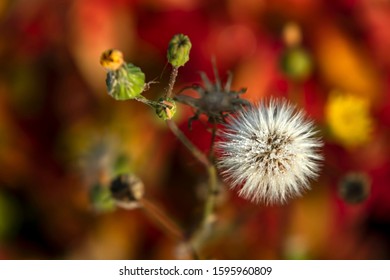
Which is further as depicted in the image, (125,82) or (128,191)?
(128,191)

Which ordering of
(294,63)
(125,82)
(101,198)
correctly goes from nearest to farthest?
(125,82)
(101,198)
(294,63)

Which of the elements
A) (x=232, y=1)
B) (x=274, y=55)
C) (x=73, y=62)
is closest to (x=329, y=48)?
(x=274, y=55)

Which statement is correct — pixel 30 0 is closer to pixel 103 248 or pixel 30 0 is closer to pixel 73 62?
pixel 73 62

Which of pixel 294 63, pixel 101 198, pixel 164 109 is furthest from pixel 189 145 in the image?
pixel 294 63

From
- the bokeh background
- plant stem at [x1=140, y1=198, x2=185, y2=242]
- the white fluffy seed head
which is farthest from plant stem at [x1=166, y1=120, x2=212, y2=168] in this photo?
Result: the bokeh background

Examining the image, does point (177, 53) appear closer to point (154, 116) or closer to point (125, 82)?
point (125, 82)

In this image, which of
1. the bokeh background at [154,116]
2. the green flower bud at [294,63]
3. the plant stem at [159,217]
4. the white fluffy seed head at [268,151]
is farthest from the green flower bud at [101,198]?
the green flower bud at [294,63]
